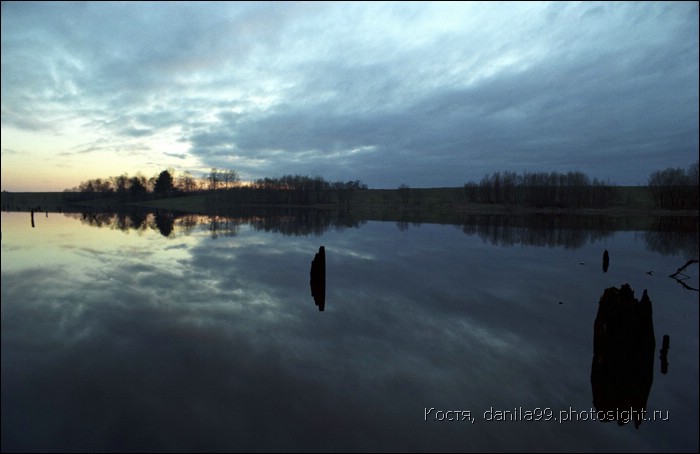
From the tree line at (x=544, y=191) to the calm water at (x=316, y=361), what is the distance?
371ft

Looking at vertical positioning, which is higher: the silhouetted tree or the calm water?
the silhouetted tree

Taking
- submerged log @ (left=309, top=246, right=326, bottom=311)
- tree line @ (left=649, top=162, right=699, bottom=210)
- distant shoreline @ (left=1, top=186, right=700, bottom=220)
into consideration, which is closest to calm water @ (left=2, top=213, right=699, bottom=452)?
submerged log @ (left=309, top=246, right=326, bottom=311)

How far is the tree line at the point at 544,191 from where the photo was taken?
127062 millimetres

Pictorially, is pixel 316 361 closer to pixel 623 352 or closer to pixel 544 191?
pixel 623 352

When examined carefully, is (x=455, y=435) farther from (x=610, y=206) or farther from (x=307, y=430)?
(x=610, y=206)

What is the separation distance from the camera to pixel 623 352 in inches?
404

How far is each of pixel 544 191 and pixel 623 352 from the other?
138 metres

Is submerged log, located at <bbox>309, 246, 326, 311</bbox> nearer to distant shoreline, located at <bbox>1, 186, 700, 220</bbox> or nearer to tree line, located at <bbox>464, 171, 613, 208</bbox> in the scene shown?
distant shoreline, located at <bbox>1, 186, 700, 220</bbox>

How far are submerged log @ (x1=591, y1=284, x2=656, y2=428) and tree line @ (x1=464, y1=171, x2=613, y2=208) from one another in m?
132

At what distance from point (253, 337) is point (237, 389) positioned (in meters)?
3.96

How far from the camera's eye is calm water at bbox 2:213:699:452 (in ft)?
29.3

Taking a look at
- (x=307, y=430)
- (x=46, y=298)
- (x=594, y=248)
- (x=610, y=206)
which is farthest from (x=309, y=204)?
(x=307, y=430)

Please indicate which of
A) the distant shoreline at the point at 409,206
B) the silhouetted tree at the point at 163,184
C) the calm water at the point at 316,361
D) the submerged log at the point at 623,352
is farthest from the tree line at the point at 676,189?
the silhouetted tree at the point at 163,184

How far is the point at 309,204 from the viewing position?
175750mm
